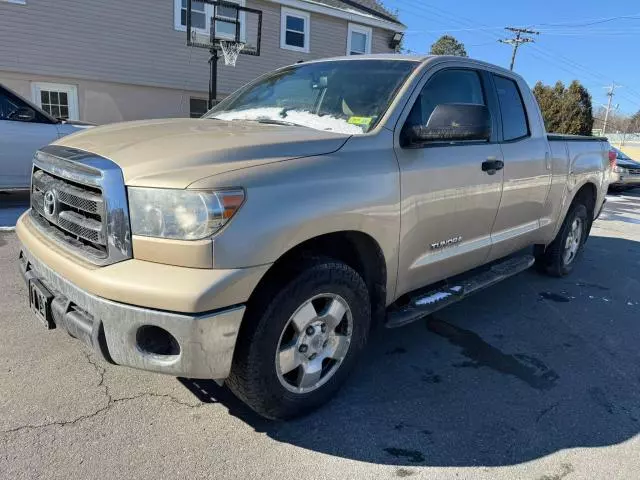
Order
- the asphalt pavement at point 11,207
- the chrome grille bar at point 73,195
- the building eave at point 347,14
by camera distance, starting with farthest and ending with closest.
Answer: the building eave at point 347,14
the asphalt pavement at point 11,207
the chrome grille bar at point 73,195

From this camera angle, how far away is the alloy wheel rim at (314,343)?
2.58 m

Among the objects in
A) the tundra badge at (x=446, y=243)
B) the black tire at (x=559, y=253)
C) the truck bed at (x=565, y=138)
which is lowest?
the black tire at (x=559, y=253)

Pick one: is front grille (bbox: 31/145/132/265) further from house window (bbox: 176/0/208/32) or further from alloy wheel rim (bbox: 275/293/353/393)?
house window (bbox: 176/0/208/32)

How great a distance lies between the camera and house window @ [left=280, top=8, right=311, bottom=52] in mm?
16312

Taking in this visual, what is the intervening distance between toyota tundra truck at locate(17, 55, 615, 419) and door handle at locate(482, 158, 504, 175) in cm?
1

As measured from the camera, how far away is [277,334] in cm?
245

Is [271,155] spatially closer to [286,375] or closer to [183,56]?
[286,375]

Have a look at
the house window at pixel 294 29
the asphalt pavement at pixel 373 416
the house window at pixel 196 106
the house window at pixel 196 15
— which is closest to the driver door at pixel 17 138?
the asphalt pavement at pixel 373 416

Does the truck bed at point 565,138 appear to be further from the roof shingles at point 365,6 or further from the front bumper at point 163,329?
the roof shingles at point 365,6

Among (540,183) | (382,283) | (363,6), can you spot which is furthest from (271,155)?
(363,6)

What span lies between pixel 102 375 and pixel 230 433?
0.94 metres

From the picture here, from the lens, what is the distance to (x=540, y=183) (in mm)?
4484

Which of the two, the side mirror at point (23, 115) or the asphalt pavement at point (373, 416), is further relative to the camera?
the side mirror at point (23, 115)

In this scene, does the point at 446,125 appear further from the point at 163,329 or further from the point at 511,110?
the point at 163,329
